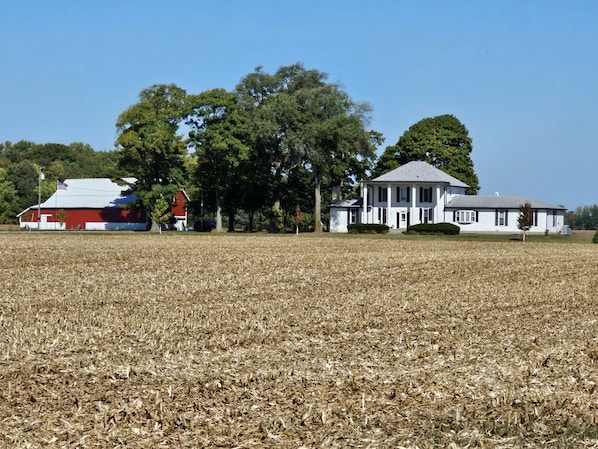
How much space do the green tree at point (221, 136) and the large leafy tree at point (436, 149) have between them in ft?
68.1

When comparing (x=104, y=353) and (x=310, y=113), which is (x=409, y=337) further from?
(x=310, y=113)

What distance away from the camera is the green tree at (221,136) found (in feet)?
251

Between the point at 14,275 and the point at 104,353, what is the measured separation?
14.1 meters

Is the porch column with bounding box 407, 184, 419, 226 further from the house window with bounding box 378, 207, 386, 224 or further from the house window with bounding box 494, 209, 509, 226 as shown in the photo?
the house window with bounding box 494, 209, 509, 226

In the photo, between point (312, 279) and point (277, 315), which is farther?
point (312, 279)

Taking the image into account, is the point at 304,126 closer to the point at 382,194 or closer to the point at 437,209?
the point at 382,194

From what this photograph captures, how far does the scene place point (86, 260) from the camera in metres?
31.0

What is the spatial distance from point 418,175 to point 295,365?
73854 mm

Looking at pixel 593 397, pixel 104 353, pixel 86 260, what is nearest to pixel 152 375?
pixel 104 353

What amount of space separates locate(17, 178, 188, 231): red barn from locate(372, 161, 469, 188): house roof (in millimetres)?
25943

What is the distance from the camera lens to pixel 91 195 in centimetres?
10394

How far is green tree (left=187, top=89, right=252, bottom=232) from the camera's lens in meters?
76.6

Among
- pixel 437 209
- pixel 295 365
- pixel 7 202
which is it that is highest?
pixel 7 202

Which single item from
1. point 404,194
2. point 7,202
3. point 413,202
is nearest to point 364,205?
point 404,194
